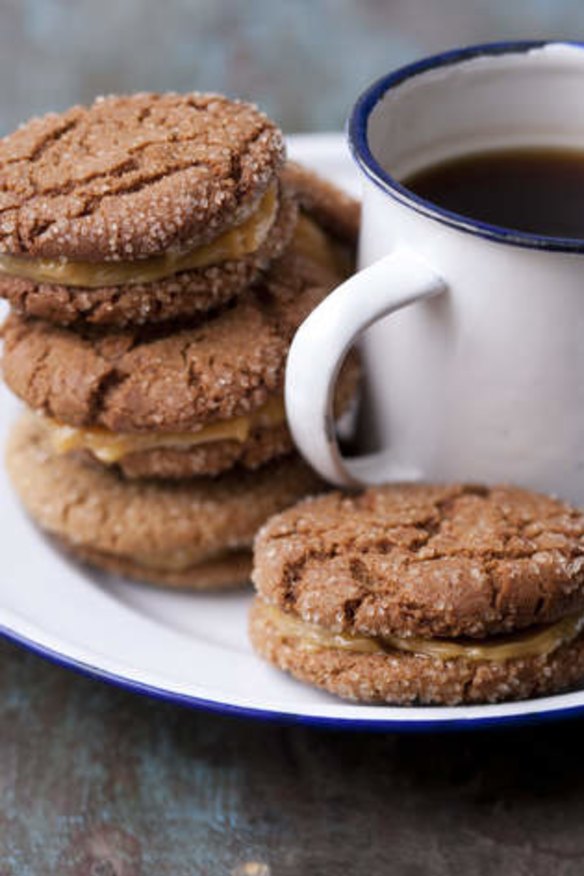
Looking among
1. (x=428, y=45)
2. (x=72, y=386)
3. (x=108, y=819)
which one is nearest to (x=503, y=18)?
(x=428, y=45)

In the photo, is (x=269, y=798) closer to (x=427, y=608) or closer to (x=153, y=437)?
(x=427, y=608)

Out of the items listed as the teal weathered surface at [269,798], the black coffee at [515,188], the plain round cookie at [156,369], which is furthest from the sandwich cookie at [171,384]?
the teal weathered surface at [269,798]

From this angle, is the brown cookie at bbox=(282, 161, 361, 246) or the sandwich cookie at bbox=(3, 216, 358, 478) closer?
the sandwich cookie at bbox=(3, 216, 358, 478)

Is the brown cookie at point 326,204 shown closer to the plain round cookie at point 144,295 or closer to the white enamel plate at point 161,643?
the plain round cookie at point 144,295

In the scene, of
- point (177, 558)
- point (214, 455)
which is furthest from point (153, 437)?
point (177, 558)

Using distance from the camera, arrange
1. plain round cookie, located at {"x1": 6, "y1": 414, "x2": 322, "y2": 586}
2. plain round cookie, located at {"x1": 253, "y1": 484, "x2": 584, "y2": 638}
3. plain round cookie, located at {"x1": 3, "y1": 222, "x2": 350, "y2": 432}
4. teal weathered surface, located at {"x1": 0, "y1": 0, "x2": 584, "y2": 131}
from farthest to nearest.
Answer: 1. teal weathered surface, located at {"x1": 0, "y1": 0, "x2": 584, "y2": 131}
2. plain round cookie, located at {"x1": 6, "y1": 414, "x2": 322, "y2": 586}
3. plain round cookie, located at {"x1": 3, "y1": 222, "x2": 350, "y2": 432}
4. plain round cookie, located at {"x1": 253, "y1": 484, "x2": 584, "y2": 638}

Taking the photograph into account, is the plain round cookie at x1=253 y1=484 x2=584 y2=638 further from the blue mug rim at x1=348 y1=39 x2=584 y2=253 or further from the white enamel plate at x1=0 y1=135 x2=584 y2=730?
the blue mug rim at x1=348 y1=39 x2=584 y2=253

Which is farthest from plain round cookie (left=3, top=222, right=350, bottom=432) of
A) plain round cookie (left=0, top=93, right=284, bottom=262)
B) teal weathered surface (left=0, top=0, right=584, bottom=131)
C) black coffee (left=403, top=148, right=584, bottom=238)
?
teal weathered surface (left=0, top=0, right=584, bottom=131)
